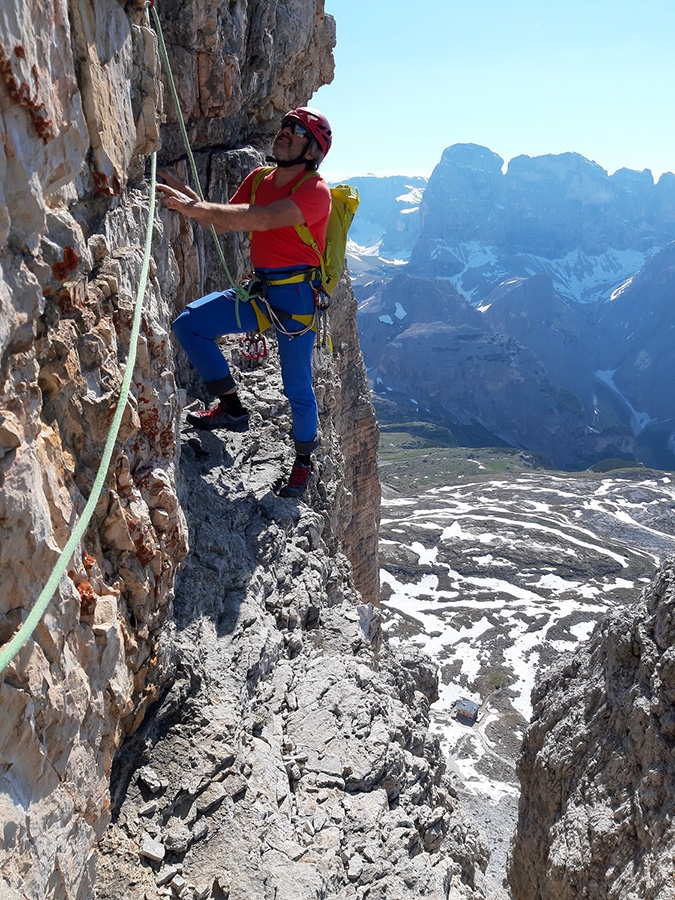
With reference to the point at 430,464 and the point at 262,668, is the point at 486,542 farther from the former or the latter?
the point at 262,668

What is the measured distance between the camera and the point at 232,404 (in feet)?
31.1

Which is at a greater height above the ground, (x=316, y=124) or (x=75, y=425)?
(x=316, y=124)

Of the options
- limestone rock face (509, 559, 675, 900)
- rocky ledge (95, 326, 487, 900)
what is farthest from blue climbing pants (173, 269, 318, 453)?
limestone rock face (509, 559, 675, 900)

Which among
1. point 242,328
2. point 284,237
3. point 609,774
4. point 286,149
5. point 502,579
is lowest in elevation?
point 502,579

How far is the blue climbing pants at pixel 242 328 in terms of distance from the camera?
8.16 metres

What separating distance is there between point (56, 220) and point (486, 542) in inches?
3579

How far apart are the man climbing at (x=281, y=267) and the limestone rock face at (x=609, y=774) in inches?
219

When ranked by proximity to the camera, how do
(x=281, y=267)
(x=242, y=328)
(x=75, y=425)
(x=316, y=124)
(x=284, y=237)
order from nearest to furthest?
(x=75, y=425) → (x=316, y=124) → (x=284, y=237) → (x=281, y=267) → (x=242, y=328)

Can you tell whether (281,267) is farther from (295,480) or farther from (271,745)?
(271,745)

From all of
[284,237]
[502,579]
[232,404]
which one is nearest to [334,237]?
[284,237]

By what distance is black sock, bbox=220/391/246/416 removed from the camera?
9.34m

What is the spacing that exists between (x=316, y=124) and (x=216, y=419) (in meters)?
4.06

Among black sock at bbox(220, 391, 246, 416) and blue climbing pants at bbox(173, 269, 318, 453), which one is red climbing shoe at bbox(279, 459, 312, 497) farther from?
blue climbing pants at bbox(173, 269, 318, 453)

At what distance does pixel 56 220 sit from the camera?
12.6 ft
